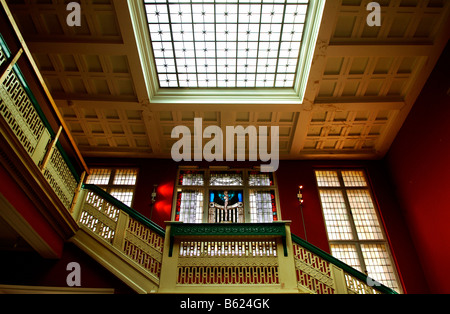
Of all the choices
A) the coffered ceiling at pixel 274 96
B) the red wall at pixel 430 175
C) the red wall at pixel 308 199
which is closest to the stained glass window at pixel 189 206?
the red wall at pixel 308 199

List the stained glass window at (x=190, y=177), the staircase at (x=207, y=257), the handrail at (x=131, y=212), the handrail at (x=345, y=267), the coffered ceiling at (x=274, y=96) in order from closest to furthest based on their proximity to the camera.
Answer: the staircase at (x=207, y=257), the handrail at (x=345, y=267), the handrail at (x=131, y=212), the coffered ceiling at (x=274, y=96), the stained glass window at (x=190, y=177)

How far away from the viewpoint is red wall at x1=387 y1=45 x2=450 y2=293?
9336 millimetres

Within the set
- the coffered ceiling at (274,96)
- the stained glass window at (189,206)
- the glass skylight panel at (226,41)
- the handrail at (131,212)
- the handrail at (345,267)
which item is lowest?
the handrail at (345,267)

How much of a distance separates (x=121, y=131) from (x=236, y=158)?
4644mm

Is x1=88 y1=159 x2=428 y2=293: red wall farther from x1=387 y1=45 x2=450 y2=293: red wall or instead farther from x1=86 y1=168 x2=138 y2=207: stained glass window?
x1=387 y1=45 x2=450 y2=293: red wall

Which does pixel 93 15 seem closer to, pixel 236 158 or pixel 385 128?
pixel 236 158

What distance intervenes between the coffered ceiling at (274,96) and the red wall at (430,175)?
608mm

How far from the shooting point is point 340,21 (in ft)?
30.2

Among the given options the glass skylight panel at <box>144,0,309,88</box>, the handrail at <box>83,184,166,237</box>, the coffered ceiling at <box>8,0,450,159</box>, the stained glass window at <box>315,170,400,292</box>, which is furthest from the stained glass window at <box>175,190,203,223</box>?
the stained glass window at <box>315,170,400,292</box>

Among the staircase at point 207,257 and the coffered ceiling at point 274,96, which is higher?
the coffered ceiling at point 274,96

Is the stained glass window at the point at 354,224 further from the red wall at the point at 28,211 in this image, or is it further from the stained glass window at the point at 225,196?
the red wall at the point at 28,211

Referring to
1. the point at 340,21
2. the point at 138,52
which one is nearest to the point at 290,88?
the point at 340,21

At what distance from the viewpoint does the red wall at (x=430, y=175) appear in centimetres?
934

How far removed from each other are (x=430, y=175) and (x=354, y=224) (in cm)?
303
